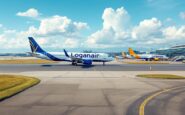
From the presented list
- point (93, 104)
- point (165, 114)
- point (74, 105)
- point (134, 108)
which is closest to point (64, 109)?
point (74, 105)

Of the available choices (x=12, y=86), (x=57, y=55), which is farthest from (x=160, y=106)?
(x=57, y=55)

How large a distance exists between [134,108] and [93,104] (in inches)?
103

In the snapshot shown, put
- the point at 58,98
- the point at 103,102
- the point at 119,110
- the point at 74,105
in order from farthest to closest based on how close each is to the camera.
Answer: the point at 58,98
the point at 103,102
the point at 74,105
the point at 119,110

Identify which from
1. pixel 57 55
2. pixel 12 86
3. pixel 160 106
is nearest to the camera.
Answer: pixel 160 106

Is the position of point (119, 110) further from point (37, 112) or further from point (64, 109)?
point (37, 112)

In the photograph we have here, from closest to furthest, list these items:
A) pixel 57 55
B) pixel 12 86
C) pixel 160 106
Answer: pixel 160 106 → pixel 12 86 → pixel 57 55

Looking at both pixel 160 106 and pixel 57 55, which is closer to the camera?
pixel 160 106

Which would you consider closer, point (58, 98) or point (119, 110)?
point (119, 110)

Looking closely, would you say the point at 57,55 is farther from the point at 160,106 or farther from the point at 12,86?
the point at 160,106

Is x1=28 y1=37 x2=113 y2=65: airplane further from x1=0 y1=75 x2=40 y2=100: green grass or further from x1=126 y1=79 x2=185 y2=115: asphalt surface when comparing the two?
x1=126 y1=79 x2=185 y2=115: asphalt surface

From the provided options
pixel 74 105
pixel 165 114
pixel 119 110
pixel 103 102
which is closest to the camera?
pixel 165 114

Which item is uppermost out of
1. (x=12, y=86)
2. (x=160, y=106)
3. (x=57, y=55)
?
(x=57, y=55)

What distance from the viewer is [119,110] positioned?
42.4 feet

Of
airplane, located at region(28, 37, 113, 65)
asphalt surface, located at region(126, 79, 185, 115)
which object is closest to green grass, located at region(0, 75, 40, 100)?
asphalt surface, located at region(126, 79, 185, 115)
